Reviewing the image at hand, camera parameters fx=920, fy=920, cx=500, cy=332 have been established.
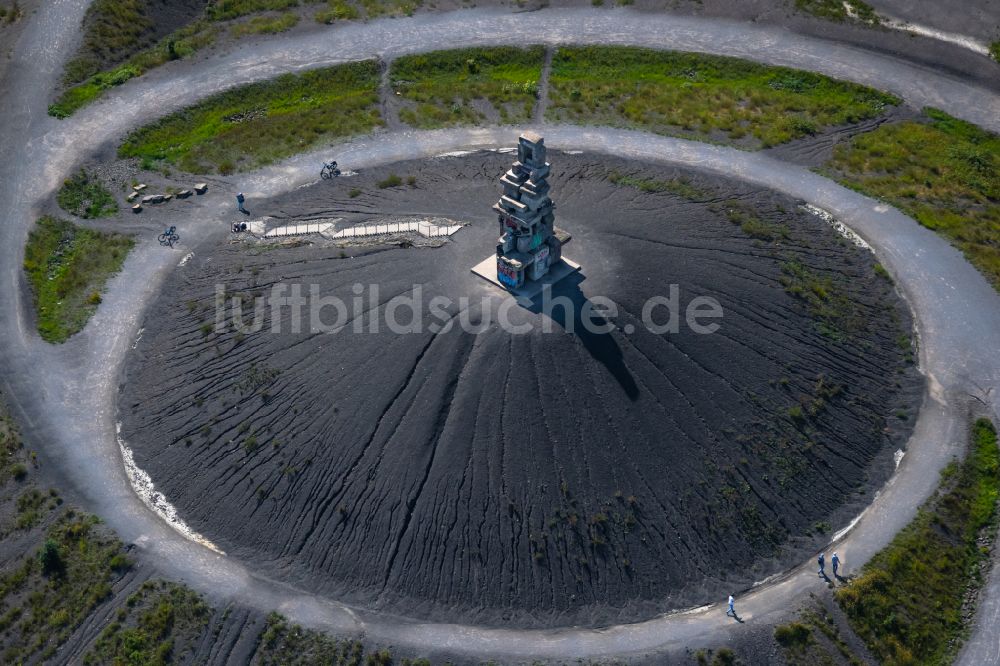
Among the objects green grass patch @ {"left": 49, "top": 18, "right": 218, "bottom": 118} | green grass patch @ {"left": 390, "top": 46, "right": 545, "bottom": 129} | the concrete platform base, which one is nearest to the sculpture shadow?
the concrete platform base

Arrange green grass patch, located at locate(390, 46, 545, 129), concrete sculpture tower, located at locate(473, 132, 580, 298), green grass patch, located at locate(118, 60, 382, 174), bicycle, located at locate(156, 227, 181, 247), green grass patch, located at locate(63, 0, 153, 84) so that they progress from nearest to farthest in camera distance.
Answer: concrete sculpture tower, located at locate(473, 132, 580, 298)
bicycle, located at locate(156, 227, 181, 247)
green grass patch, located at locate(118, 60, 382, 174)
green grass patch, located at locate(390, 46, 545, 129)
green grass patch, located at locate(63, 0, 153, 84)

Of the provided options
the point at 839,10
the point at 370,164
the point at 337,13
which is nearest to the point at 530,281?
the point at 370,164

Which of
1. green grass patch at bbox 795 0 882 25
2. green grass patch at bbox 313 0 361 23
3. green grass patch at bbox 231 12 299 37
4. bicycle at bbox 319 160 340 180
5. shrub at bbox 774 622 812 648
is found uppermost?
green grass patch at bbox 795 0 882 25

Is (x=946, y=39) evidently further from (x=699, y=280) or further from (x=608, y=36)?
(x=699, y=280)

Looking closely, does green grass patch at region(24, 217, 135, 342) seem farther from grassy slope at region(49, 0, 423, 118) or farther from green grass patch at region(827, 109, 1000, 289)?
green grass patch at region(827, 109, 1000, 289)

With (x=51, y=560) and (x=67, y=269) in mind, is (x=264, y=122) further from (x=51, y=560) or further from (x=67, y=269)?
(x=51, y=560)

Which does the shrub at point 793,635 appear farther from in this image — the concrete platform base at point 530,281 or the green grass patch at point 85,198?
the green grass patch at point 85,198

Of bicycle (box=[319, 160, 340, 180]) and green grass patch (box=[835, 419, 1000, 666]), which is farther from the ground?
bicycle (box=[319, 160, 340, 180])
